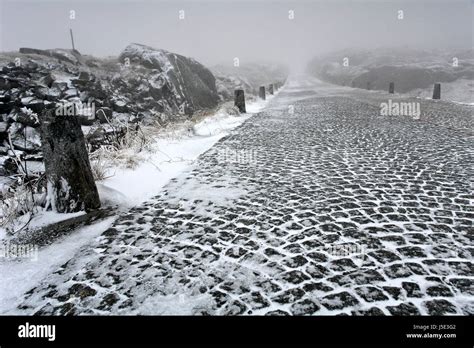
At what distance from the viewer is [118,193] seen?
429cm

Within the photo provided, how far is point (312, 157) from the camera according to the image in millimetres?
5969

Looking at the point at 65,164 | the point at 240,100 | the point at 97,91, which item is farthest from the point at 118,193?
the point at 240,100

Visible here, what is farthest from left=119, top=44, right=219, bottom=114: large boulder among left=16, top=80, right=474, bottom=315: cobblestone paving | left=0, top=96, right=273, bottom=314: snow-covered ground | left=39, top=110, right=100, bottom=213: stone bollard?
left=39, top=110, right=100, bottom=213: stone bollard

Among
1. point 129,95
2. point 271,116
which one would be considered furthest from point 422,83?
point 129,95

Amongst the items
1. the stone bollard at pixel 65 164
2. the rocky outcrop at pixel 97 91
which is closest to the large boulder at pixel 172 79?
the rocky outcrop at pixel 97 91

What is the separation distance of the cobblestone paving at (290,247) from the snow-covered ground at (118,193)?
15 centimetres

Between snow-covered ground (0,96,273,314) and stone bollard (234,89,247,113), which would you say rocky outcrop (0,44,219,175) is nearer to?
snow-covered ground (0,96,273,314)

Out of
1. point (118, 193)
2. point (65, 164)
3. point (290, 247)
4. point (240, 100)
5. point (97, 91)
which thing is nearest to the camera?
point (290, 247)

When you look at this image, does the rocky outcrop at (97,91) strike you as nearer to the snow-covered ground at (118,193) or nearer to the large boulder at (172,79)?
the large boulder at (172,79)

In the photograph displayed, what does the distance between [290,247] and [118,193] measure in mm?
2672

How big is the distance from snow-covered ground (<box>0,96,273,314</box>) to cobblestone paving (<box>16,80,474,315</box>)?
0.15 meters

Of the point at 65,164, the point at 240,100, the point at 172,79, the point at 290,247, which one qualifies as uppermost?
the point at 172,79

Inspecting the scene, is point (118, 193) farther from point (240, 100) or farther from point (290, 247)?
point (240, 100)
